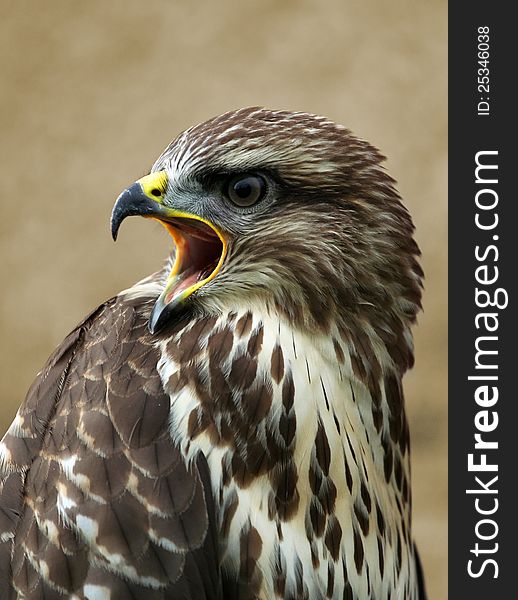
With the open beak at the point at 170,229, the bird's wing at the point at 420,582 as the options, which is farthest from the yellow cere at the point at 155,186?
the bird's wing at the point at 420,582

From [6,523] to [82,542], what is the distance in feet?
0.49

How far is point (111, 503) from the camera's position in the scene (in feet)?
5.51

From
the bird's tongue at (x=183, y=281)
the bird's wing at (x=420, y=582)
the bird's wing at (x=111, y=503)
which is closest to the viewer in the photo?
the bird's wing at (x=111, y=503)

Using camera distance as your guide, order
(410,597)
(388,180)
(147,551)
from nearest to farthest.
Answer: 1. (147,551)
2. (388,180)
3. (410,597)

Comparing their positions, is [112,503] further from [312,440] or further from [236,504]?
[312,440]

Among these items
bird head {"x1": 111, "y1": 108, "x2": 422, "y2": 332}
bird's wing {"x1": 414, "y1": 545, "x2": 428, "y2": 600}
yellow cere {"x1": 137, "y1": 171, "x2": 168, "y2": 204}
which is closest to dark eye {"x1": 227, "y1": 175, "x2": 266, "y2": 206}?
bird head {"x1": 111, "y1": 108, "x2": 422, "y2": 332}

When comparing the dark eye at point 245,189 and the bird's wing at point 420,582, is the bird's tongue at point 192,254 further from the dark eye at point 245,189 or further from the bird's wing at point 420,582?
the bird's wing at point 420,582

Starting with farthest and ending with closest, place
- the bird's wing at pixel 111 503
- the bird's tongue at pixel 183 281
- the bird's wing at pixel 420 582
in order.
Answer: the bird's wing at pixel 420 582, the bird's tongue at pixel 183 281, the bird's wing at pixel 111 503

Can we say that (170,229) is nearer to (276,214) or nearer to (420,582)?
(276,214)

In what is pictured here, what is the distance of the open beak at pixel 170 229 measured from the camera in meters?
1.75

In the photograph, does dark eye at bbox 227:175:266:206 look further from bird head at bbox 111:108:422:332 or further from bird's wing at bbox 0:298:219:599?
bird's wing at bbox 0:298:219:599

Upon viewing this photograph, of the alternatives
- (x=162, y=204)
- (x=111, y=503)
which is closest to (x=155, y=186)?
(x=162, y=204)

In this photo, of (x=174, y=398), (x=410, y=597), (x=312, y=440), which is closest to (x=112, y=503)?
(x=174, y=398)

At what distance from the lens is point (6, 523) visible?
5.73 feet
